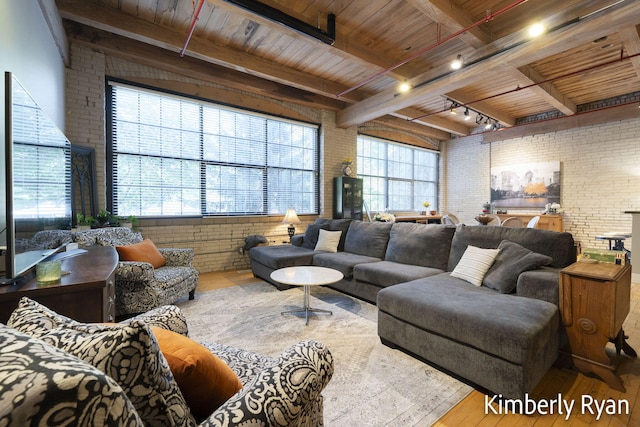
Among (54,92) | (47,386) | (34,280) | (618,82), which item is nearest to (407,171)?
(618,82)

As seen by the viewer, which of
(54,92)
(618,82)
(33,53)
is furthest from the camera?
(618,82)

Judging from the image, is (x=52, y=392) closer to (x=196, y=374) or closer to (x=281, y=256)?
(x=196, y=374)

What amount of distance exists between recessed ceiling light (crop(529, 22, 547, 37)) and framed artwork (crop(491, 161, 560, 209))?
4912mm

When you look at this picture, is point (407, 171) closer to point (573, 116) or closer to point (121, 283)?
point (573, 116)

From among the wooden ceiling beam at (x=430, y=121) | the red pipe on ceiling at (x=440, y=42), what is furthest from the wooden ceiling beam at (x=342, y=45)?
the wooden ceiling beam at (x=430, y=121)

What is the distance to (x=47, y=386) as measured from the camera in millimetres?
371

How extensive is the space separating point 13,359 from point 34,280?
62.0 inches

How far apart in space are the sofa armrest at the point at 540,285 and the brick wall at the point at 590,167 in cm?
594

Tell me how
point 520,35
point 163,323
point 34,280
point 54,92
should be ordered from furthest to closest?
1. point 520,35
2. point 54,92
3. point 34,280
4. point 163,323

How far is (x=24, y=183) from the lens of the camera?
1542 mm

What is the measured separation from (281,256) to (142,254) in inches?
63.6

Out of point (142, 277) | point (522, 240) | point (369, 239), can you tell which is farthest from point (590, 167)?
point (142, 277)

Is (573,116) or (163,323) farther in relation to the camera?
(573,116)

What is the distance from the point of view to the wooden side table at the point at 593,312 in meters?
1.75
